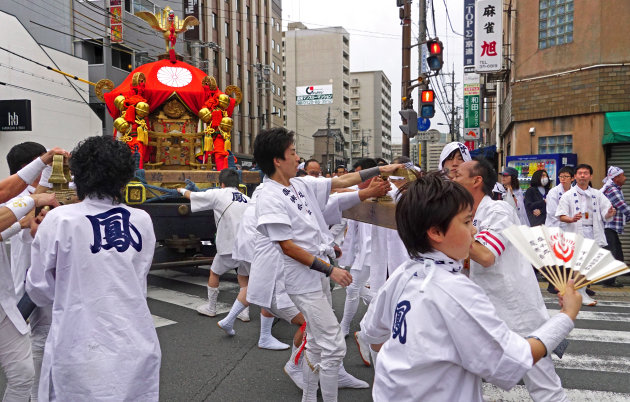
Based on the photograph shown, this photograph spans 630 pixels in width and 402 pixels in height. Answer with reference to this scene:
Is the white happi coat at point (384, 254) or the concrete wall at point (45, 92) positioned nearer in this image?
the white happi coat at point (384, 254)

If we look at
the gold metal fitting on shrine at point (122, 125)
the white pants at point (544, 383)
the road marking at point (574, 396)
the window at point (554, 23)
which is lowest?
the road marking at point (574, 396)

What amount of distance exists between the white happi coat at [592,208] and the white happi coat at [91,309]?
6.57 meters

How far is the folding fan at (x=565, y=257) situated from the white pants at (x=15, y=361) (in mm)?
2635

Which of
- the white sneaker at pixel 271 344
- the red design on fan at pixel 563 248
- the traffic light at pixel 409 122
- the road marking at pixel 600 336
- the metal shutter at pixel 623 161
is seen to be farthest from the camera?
the traffic light at pixel 409 122

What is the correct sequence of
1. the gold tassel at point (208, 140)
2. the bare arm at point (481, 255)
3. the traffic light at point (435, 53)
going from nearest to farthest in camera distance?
the bare arm at point (481, 255), the gold tassel at point (208, 140), the traffic light at point (435, 53)

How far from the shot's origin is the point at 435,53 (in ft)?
41.0

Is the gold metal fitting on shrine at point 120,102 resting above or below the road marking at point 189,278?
above

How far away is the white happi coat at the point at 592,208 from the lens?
23.9 ft

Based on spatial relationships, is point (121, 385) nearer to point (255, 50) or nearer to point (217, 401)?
point (217, 401)

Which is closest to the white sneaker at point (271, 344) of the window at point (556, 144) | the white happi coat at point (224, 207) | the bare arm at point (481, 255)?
the white happi coat at point (224, 207)

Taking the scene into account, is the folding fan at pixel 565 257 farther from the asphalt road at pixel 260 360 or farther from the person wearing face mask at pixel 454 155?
the asphalt road at pixel 260 360

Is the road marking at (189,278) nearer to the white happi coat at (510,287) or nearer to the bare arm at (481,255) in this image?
the white happi coat at (510,287)

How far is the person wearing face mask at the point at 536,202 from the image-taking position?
8555 mm

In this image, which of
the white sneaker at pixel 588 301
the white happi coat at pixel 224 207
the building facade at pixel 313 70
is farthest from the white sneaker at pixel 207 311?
the building facade at pixel 313 70
